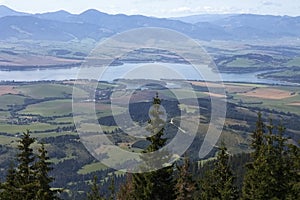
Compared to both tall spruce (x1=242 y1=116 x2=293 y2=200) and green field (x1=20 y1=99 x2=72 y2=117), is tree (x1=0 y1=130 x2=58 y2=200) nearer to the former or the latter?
tall spruce (x1=242 y1=116 x2=293 y2=200)

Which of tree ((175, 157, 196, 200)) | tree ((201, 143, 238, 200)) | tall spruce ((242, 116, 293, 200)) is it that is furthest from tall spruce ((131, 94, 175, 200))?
tall spruce ((242, 116, 293, 200))

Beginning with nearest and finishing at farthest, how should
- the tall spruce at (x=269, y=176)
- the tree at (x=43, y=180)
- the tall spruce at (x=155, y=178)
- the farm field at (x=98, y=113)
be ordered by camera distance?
the tree at (x=43, y=180), the tall spruce at (x=155, y=178), the tall spruce at (x=269, y=176), the farm field at (x=98, y=113)

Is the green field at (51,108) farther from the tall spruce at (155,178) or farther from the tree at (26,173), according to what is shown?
the tall spruce at (155,178)

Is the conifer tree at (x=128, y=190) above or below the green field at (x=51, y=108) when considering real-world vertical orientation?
above

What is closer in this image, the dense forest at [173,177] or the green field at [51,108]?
the dense forest at [173,177]

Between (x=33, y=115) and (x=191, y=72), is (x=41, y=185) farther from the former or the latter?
(x=191, y=72)

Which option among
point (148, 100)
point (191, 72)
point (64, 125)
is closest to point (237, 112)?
point (148, 100)

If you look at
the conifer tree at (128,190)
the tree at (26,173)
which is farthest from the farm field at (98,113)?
the tree at (26,173)
